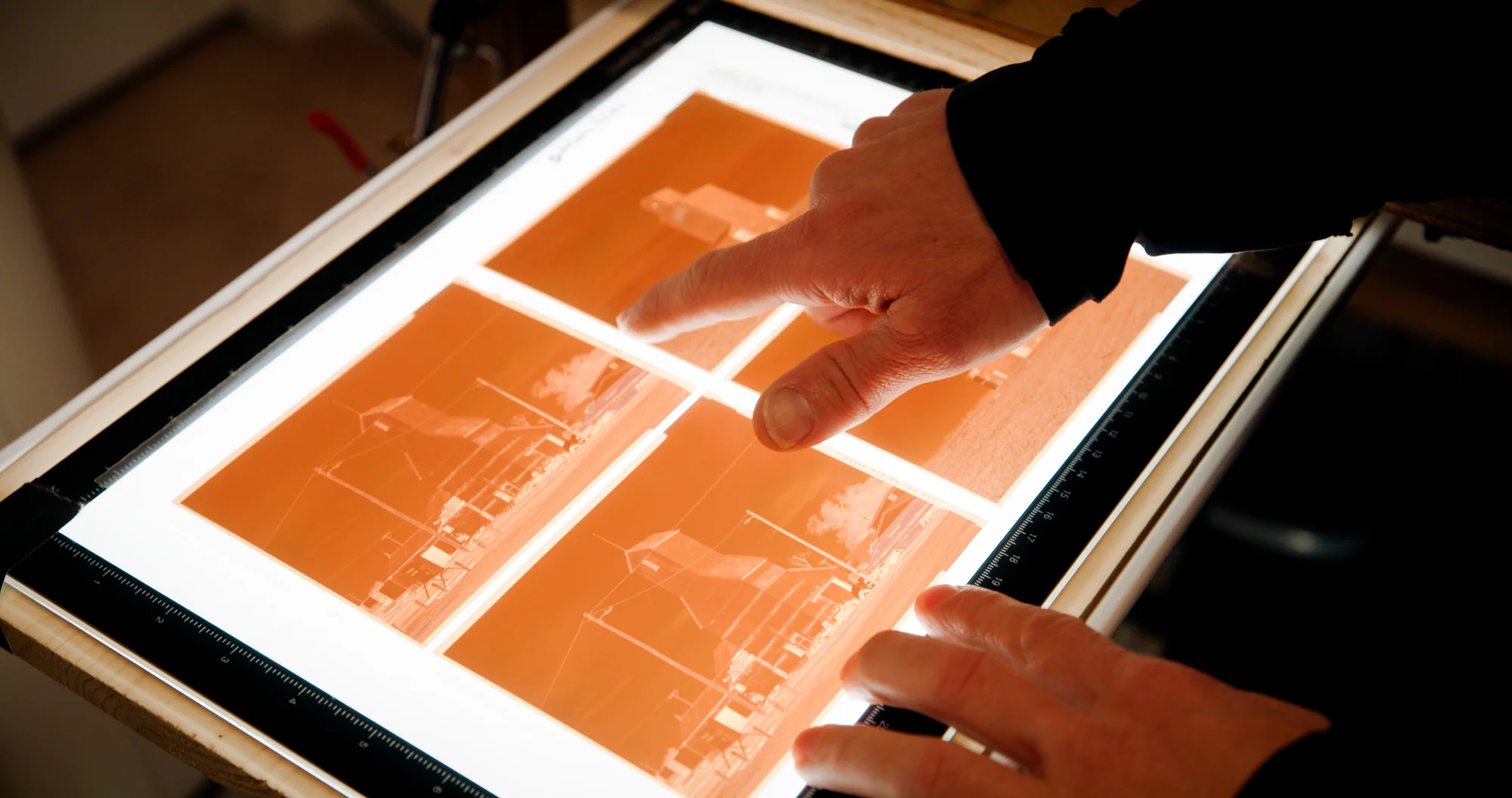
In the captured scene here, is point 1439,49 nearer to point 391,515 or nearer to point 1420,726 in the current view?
point 1420,726

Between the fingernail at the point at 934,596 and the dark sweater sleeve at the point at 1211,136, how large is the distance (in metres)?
0.22

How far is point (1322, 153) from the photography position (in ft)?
2.75

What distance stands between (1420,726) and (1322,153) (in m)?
0.65

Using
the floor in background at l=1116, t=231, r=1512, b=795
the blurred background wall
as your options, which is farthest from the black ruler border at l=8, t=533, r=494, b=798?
the blurred background wall

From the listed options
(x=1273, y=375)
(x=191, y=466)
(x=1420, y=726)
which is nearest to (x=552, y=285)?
(x=191, y=466)

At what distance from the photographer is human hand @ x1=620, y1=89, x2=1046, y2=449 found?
82cm

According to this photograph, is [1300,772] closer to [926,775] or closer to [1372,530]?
[926,775]

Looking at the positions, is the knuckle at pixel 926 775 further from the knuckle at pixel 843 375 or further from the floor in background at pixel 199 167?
the floor in background at pixel 199 167

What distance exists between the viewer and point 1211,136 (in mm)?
849

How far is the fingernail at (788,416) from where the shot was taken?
811mm

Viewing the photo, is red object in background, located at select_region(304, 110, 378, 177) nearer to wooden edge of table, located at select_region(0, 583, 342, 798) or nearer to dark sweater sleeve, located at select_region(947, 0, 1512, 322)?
wooden edge of table, located at select_region(0, 583, 342, 798)

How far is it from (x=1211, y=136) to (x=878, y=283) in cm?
27

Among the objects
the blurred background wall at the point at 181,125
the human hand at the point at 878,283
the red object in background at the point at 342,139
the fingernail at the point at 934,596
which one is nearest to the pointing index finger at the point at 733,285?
the human hand at the point at 878,283

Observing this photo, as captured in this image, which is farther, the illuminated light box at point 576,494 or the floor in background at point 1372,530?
the floor in background at point 1372,530
